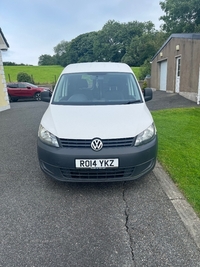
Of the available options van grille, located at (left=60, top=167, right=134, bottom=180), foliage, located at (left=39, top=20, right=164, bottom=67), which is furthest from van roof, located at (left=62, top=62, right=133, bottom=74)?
foliage, located at (left=39, top=20, right=164, bottom=67)

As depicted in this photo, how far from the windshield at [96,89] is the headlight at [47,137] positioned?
0.86 meters

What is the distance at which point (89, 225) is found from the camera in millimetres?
2518

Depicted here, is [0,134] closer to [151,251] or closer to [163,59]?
[151,251]

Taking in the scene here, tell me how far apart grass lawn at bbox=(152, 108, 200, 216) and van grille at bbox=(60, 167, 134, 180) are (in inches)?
36.2

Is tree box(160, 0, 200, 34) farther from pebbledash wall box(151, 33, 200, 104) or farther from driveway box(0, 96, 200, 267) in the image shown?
driveway box(0, 96, 200, 267)

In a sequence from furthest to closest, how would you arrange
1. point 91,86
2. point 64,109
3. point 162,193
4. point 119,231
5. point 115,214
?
point 91,86
point 64,109
point 162,193
point 115,214
point 119,231

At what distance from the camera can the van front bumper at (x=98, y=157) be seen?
113 inches

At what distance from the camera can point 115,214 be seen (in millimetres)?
2715

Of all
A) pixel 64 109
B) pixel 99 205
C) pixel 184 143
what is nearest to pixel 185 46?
pixel 184 143

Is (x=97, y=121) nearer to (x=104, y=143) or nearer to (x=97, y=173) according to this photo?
(x=104, y=143)

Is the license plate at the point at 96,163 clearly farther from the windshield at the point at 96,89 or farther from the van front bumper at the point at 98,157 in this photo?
the windshield at the point at 96,89

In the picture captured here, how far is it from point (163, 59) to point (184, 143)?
539 inches

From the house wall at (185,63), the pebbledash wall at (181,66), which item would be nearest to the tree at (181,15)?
the pebbledash wall at (181,66)

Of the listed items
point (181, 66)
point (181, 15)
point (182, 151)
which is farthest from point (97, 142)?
point (181, 15)
